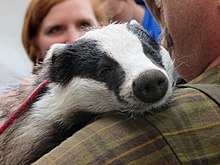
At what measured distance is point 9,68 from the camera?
2.70m

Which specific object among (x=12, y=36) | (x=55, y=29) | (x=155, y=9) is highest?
(x=155, y=9)

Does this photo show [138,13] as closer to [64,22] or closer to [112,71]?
[64,22]

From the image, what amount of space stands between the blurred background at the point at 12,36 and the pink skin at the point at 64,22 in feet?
2.94

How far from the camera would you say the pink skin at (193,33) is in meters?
1.00

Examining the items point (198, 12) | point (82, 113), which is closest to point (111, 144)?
point (82, 113)

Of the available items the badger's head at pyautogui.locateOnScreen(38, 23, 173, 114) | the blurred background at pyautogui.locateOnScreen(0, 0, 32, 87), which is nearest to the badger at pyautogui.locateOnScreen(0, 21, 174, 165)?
the badger's head at pyautogui.locateOnScreen(38, 23, 173, 114)

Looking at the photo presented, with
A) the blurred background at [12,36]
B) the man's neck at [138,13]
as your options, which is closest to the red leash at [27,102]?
the man's neck at [138,13]

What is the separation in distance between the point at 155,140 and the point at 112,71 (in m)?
0.20

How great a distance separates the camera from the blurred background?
278cm

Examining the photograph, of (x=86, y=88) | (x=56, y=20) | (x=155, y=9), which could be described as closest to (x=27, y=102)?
(x=86, y=88)

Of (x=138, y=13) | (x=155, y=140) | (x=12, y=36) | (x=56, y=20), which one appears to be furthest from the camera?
(x=12, y=36)

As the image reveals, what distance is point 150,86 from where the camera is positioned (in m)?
0.85

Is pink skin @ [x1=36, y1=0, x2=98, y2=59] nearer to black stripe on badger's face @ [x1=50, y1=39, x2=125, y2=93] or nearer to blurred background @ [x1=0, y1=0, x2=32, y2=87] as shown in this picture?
black stripe on badger's face @ [x1=50, y1=39, x2=125, y2=93]

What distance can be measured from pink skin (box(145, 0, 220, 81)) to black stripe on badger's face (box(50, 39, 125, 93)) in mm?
174
